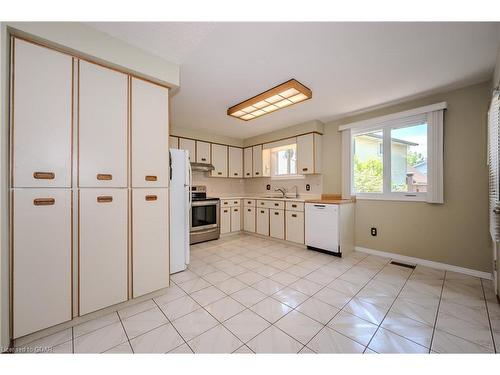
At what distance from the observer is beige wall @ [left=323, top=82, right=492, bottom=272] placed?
2.38m

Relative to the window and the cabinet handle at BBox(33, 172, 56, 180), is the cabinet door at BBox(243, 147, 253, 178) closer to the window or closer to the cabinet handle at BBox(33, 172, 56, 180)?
the window

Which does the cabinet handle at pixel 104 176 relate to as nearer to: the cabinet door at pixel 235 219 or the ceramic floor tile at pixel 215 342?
the ceramic floor tile at pixel 215 342

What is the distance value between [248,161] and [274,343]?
4.15 metres

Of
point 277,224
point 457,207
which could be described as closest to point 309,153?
point 277,224

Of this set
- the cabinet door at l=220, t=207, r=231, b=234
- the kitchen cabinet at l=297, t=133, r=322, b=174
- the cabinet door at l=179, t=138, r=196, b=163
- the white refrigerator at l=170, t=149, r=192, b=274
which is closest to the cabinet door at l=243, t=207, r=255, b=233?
the cabinet door at l=220, t=207, r=231, b=234

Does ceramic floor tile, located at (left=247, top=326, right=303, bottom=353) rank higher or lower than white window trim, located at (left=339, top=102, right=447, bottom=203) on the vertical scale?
lower

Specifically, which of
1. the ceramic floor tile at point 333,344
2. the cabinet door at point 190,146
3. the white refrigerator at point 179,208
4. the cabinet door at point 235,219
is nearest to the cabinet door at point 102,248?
the white refrigerator at point 179,208

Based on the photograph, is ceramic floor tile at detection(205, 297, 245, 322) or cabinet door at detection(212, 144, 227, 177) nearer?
ceramic floor tile at detection(205, 297, 245, 322)

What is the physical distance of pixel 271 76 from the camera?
2.25 m

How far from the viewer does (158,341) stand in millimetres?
1390

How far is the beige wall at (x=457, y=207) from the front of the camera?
2385 mm

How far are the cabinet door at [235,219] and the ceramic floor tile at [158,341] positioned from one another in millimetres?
3023

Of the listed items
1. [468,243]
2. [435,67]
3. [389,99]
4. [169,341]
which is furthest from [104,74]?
[468,243]

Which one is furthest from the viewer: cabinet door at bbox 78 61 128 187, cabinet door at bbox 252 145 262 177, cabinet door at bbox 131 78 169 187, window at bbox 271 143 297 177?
cabinet door at bbox 252 145 262 177
